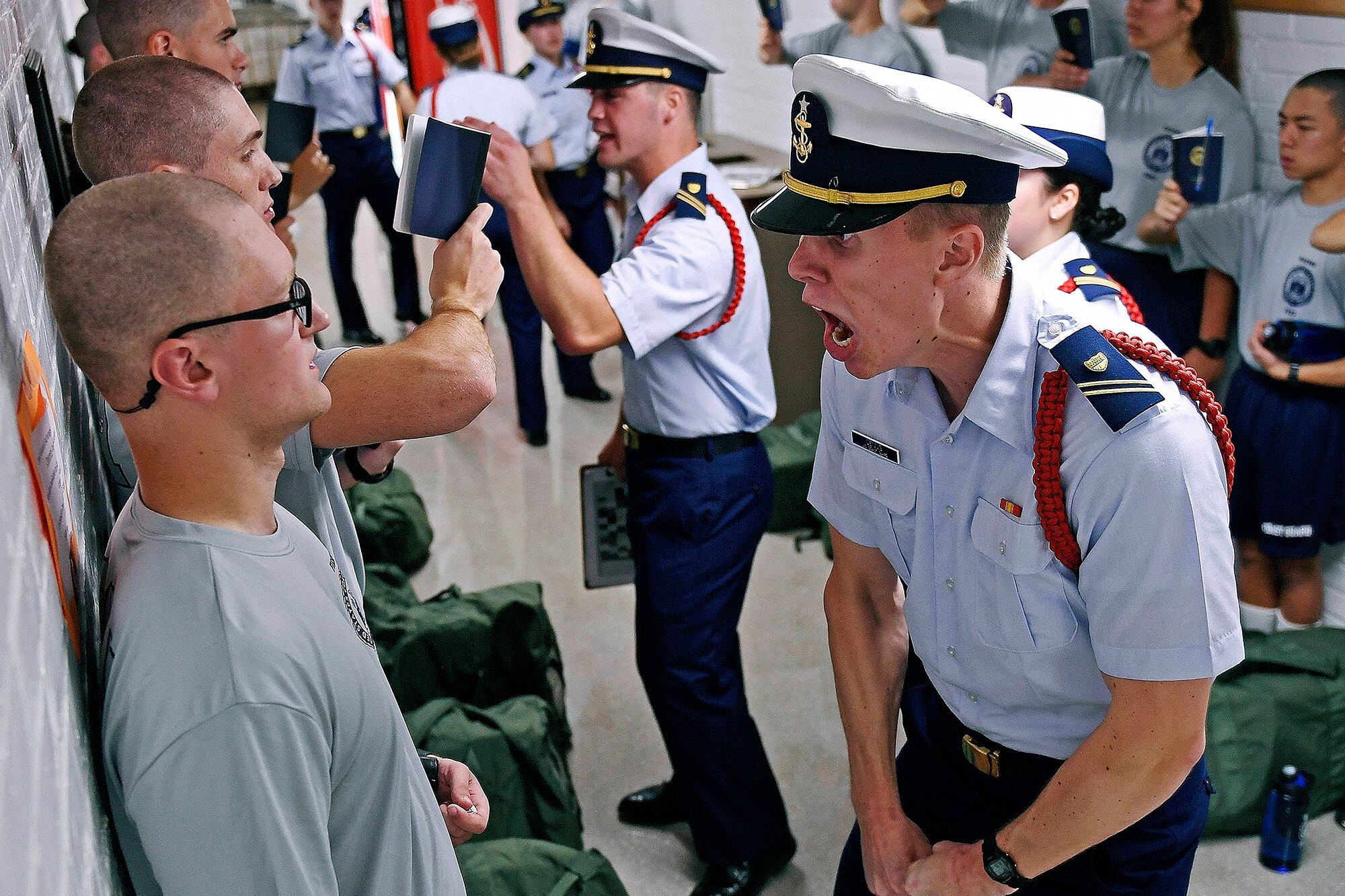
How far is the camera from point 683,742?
8.64ft

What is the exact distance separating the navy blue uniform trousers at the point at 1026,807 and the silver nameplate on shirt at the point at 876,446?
1.38ft

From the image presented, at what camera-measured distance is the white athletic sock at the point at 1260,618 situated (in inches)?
134

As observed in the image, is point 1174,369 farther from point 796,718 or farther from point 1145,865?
point 796,718

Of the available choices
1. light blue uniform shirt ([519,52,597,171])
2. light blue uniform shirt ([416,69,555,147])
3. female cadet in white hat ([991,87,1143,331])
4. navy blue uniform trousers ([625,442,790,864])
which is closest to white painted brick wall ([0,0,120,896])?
navy blue uniform trousers ([625,442,790,864])

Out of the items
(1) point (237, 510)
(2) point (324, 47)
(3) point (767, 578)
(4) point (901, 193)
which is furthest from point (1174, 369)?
(2) point (324, 47)

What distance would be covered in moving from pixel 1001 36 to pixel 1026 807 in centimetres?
334

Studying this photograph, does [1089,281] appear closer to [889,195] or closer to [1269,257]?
[889,195]

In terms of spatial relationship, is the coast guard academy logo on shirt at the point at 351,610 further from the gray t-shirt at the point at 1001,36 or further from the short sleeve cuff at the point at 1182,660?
the gray t-shirt at the point at 1001,36

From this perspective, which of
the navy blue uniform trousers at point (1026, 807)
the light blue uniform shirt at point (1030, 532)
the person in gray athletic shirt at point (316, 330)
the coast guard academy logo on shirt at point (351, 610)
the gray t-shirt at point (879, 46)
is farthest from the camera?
the gray t-shirt at point (879, 46)

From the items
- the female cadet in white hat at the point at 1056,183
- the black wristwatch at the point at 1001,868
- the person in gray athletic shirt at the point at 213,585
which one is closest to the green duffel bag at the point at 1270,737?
the female cadet in white hat at the point at 1056,183

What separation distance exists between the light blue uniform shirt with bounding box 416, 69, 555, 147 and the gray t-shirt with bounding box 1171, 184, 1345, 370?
303cm

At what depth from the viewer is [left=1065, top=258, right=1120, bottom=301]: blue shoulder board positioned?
2.31m

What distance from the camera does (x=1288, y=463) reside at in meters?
3.16

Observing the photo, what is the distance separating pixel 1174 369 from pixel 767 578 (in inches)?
110
